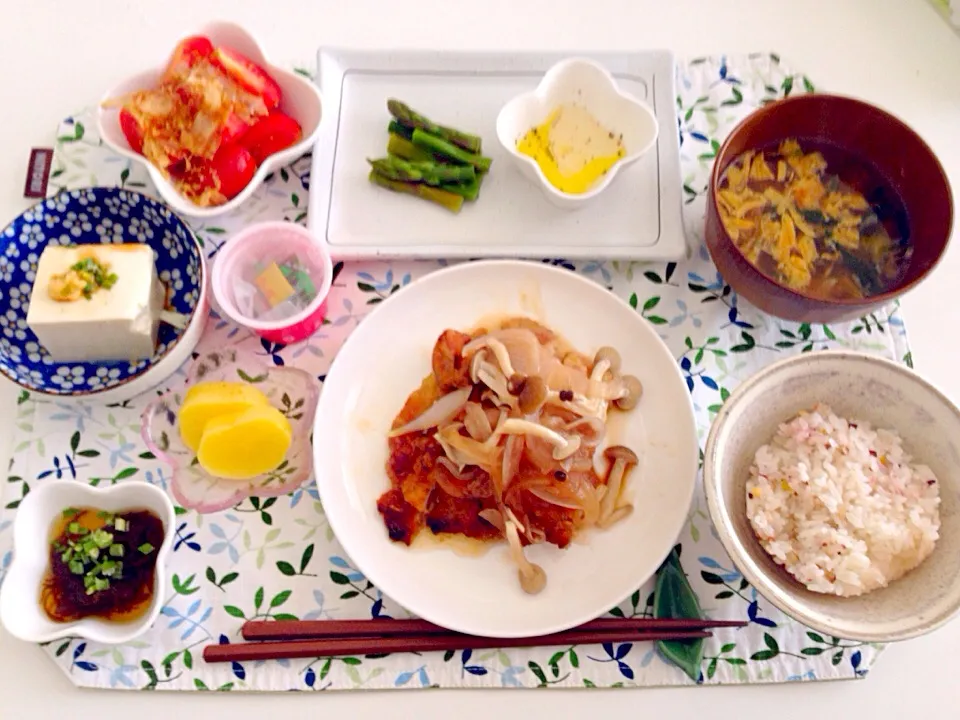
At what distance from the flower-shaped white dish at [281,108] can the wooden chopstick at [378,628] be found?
109 cm

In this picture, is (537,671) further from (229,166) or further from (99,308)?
(229,166)

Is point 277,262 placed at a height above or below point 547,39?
below

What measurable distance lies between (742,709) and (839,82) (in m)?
1.93

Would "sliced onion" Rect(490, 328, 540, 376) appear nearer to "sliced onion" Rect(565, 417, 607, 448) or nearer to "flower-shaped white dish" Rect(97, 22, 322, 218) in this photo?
"sliced onion" Rect(565, 417, 607, 448)

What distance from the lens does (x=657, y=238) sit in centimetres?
207

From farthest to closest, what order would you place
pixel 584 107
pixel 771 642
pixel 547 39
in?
pixel 547 39
pixel 584 107
pixel 771 642

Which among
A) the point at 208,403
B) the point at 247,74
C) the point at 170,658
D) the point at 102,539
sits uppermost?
the point at 247,74

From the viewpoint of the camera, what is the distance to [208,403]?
1788 mm

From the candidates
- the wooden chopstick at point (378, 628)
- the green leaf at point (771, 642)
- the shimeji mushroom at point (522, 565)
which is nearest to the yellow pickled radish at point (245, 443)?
the wooden chopstick at point (378, 628)

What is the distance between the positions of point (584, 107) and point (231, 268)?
43.9 inches

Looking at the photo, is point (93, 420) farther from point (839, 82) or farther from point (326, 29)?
point (839, 82)

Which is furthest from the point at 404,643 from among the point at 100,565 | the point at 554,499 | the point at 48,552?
the point at 48,552

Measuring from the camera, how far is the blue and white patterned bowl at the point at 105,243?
1900mm

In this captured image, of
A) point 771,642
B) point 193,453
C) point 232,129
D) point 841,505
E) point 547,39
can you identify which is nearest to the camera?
point 841,505
